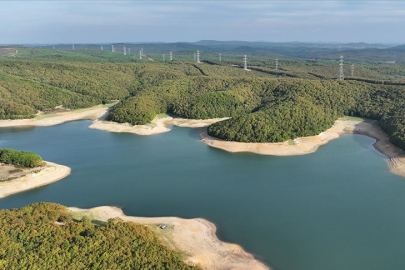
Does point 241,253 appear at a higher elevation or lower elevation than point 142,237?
lower

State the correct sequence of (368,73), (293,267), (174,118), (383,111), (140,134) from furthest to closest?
1. (368,73)
2. (174,118)
3. (383,111)
4. (140,134)
5. (293,267)

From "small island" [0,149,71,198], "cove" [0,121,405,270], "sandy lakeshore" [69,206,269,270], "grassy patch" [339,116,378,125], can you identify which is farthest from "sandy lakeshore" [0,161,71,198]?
"grassy patch" [339,116,378,125]

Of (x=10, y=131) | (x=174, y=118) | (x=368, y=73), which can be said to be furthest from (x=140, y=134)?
(x=368, y=73)

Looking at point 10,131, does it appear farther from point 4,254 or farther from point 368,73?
point 368,73

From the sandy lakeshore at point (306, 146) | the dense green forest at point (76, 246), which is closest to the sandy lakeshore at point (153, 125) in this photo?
the sandy lakeshore at point (306, 146)

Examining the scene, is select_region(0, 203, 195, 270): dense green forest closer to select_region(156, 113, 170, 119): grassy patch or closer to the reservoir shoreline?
the reservoir shoreline

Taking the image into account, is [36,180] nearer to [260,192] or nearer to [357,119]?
[260,192]

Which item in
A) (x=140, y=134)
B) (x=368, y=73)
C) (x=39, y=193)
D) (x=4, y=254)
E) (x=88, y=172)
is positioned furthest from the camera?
(x=368, y=73)

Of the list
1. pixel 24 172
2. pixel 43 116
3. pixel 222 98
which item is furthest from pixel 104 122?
pixel 24 172
